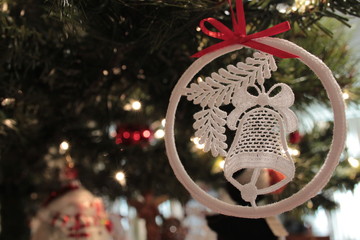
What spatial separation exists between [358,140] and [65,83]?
1.37 metres

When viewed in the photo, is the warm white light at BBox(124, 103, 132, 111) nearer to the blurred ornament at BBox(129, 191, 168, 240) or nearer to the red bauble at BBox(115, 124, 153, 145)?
the red bauble at BBox(115, 124, 153, 145)

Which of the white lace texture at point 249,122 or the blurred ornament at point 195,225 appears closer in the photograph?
the white lace texture at point 249,122

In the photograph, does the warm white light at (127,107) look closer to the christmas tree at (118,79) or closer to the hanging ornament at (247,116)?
the christmas tree at (118,79)

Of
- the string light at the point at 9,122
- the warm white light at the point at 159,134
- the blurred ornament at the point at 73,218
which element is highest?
the string light at the point at 9,122

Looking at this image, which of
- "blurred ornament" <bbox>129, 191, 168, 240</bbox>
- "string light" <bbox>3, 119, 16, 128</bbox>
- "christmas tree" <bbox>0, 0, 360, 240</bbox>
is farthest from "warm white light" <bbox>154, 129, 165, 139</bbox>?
"string light" <bbox>3, 119, 16, 128</bbox>

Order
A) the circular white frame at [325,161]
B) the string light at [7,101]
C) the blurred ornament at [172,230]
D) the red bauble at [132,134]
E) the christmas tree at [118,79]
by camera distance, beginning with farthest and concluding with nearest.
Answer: the blurred ornament at [172,230]
the red bauble at [132,134]
the string light at [7,101]
the christmas tree at [118,79]
the circular white frame at [325,161]

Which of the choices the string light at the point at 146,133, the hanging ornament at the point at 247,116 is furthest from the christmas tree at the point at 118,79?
the hanging ornament at the point at 247,116

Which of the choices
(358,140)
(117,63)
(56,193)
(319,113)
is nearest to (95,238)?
(56,193)

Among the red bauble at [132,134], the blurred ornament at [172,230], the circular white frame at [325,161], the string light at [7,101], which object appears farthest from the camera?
the blurred ornament at [172,230]

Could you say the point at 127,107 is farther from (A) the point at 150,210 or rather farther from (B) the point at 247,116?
(B) the point at 247,116

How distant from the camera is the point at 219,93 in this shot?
556 mm

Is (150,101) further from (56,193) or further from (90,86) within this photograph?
(56,193)

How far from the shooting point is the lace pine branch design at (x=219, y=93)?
0.55 meters

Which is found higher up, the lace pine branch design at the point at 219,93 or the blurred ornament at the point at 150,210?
the lace pine branch design at the point at 219,93
